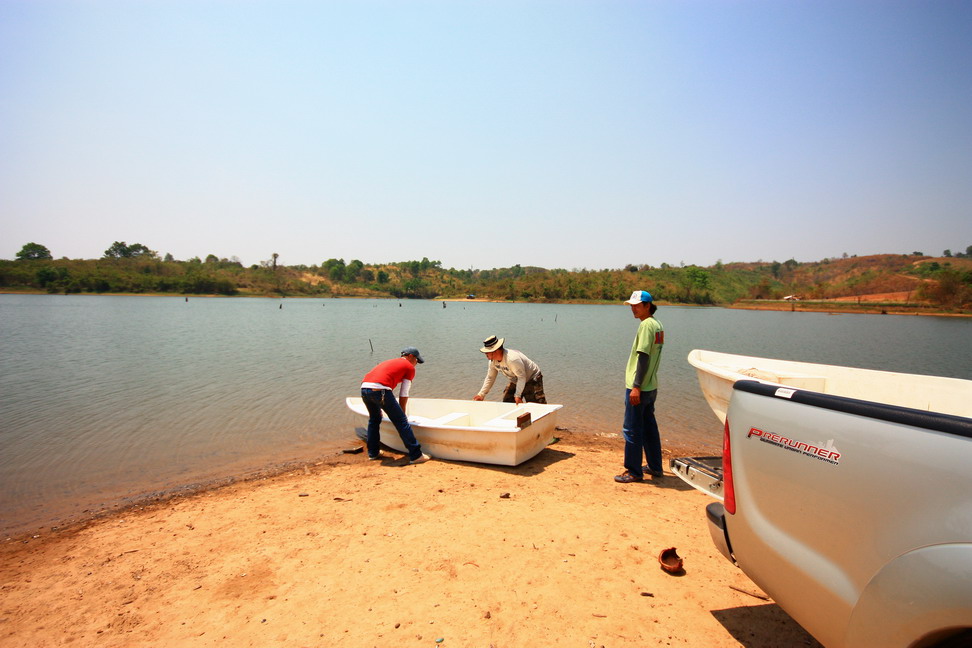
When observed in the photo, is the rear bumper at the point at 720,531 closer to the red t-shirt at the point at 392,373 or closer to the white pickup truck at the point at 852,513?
the white pickup truck at the point at 852,513

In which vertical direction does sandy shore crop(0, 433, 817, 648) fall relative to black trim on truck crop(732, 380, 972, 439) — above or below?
below

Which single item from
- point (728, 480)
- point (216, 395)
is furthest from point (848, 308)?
point (728, 480)

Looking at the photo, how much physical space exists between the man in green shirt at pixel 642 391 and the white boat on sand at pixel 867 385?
1.85 meters

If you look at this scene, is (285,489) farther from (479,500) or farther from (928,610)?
(928,610)

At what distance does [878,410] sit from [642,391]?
402 cm

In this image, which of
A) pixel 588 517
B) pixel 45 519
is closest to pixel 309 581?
pixel 588 517

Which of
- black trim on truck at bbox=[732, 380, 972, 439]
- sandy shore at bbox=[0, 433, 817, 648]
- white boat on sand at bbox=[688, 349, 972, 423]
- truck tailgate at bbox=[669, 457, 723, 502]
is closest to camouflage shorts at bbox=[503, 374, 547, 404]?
sandy shore at bbox=[0, 433, 817, 648]

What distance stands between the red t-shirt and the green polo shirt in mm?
3521

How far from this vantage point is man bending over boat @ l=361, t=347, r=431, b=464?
739 cm

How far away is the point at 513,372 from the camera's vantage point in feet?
26.7

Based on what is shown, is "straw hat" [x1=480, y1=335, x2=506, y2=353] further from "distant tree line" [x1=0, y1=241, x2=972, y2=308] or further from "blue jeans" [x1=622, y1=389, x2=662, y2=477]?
"distant tree line" [x1=0, y1=241, x2=972, y2=308]

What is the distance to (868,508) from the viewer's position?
1882 mm

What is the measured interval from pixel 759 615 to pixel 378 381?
5.64m

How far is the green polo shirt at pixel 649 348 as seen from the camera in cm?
564
